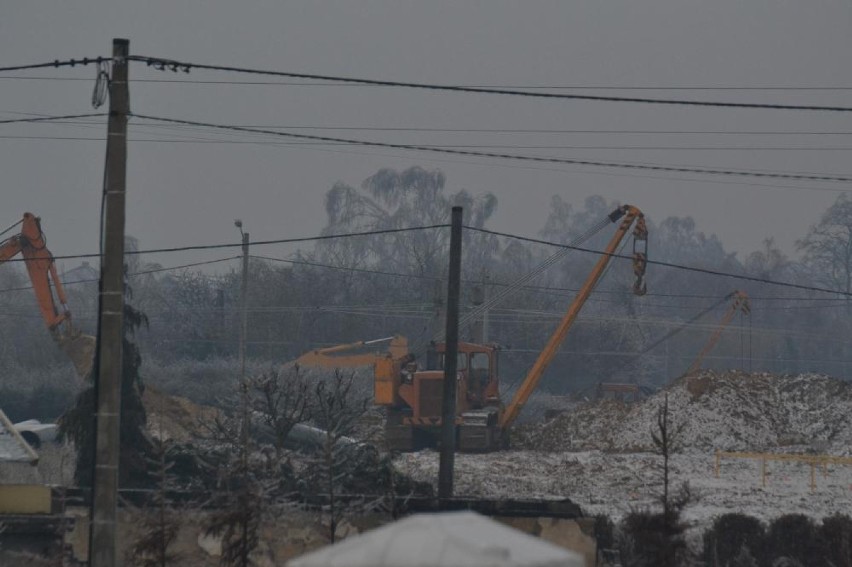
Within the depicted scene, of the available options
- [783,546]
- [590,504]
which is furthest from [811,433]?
[783,546]

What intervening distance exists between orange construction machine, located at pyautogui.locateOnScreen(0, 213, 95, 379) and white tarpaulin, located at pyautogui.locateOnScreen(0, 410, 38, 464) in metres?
19.7

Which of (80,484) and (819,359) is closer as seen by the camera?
(80,484)

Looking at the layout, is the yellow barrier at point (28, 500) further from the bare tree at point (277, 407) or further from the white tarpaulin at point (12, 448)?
the bare tree at point (277, 407)

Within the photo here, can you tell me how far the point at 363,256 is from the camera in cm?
10894

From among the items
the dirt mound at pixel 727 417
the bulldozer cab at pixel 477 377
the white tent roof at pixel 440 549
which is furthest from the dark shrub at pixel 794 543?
the bulldozer cab at pixel 477 377

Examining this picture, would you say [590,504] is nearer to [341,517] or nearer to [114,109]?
[341,517]

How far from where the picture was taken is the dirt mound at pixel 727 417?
139ft

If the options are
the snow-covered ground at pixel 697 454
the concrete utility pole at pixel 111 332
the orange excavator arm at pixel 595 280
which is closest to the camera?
the concrete utility pole at pixel 111 332

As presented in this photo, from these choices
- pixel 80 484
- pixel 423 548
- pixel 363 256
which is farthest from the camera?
pixel 363 256

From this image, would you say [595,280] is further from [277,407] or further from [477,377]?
[277,407]

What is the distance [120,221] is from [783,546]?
40.0 ft

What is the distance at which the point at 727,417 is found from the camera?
43812 mm

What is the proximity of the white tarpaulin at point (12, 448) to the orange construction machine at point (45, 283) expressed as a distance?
19.7 meters

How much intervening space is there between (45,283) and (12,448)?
22401 millimetres
